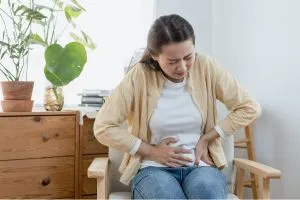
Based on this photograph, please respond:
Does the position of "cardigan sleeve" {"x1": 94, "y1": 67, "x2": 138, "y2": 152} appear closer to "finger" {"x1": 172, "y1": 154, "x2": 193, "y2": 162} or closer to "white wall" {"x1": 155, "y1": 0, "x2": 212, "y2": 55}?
"finger" {"x1": 172, "y1": 154, "x2": 193, "y2": 162}

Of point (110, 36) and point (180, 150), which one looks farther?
point (110, 36)

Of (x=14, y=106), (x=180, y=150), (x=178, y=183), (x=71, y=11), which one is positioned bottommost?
(x=178, y=183)

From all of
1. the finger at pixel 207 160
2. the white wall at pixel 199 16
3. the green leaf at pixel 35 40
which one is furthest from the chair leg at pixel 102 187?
the white wall at pixel 199 16

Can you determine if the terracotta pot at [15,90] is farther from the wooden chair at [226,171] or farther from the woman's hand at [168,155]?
the woman's hand at [168,155]

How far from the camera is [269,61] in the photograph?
189cm

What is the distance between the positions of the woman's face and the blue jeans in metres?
0.38

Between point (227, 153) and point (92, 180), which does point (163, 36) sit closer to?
point (227, 153)

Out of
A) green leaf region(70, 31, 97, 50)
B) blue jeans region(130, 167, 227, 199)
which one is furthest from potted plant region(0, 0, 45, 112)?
blue jeans region(130, 167, 227, 199)

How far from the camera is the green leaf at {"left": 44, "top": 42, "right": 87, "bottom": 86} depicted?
1729 millimetres

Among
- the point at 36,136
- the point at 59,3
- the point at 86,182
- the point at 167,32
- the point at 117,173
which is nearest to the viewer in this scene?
the point at 167,32

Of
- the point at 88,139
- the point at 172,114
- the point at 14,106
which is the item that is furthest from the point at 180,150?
the point at 14,106

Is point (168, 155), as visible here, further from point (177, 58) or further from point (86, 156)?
point (86, 156)

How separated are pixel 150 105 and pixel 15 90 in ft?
2.68

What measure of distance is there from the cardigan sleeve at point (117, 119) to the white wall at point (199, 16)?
1210mm
